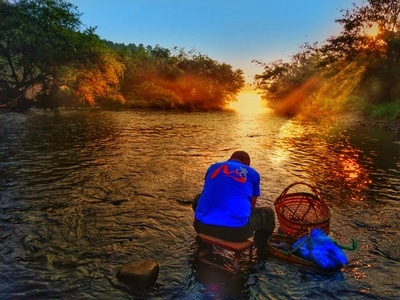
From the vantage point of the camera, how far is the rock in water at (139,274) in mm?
5621

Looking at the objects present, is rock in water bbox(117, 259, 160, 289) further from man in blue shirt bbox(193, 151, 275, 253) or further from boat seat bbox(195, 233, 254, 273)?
man in blue shirt bbox(193, 151, 275, 253)

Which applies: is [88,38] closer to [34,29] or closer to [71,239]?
[34,29]

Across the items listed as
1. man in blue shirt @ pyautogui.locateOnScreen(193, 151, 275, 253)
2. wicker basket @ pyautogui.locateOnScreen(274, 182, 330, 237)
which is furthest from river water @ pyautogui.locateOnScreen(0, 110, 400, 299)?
man in blue shirt @ pyautogui.locateOnScreen(193, 151, 275, 253)

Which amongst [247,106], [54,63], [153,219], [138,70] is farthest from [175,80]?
[153,219]

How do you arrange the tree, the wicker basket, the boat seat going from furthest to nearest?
the tree < the wicker basket < the boat seat

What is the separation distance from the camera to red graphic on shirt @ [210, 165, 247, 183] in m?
6.19

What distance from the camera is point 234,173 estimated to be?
20.4 ft

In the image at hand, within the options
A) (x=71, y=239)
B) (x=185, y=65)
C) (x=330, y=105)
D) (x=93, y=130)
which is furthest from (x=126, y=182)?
(x=185, y=65)

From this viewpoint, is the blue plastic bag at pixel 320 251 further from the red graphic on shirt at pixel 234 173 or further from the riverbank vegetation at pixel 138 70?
the riverbank vegetation at pixel 138 70

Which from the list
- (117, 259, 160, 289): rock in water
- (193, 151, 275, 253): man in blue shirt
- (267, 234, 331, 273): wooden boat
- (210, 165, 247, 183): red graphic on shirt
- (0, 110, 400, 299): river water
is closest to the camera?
(117, 259, 160, 289): rock in water

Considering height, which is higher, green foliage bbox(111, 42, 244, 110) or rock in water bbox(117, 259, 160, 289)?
green foliage bbox(111, 42, 244, 110)

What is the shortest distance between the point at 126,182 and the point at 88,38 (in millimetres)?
29655

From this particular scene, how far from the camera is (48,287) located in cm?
554

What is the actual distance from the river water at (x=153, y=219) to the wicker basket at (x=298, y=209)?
0.69 metres
